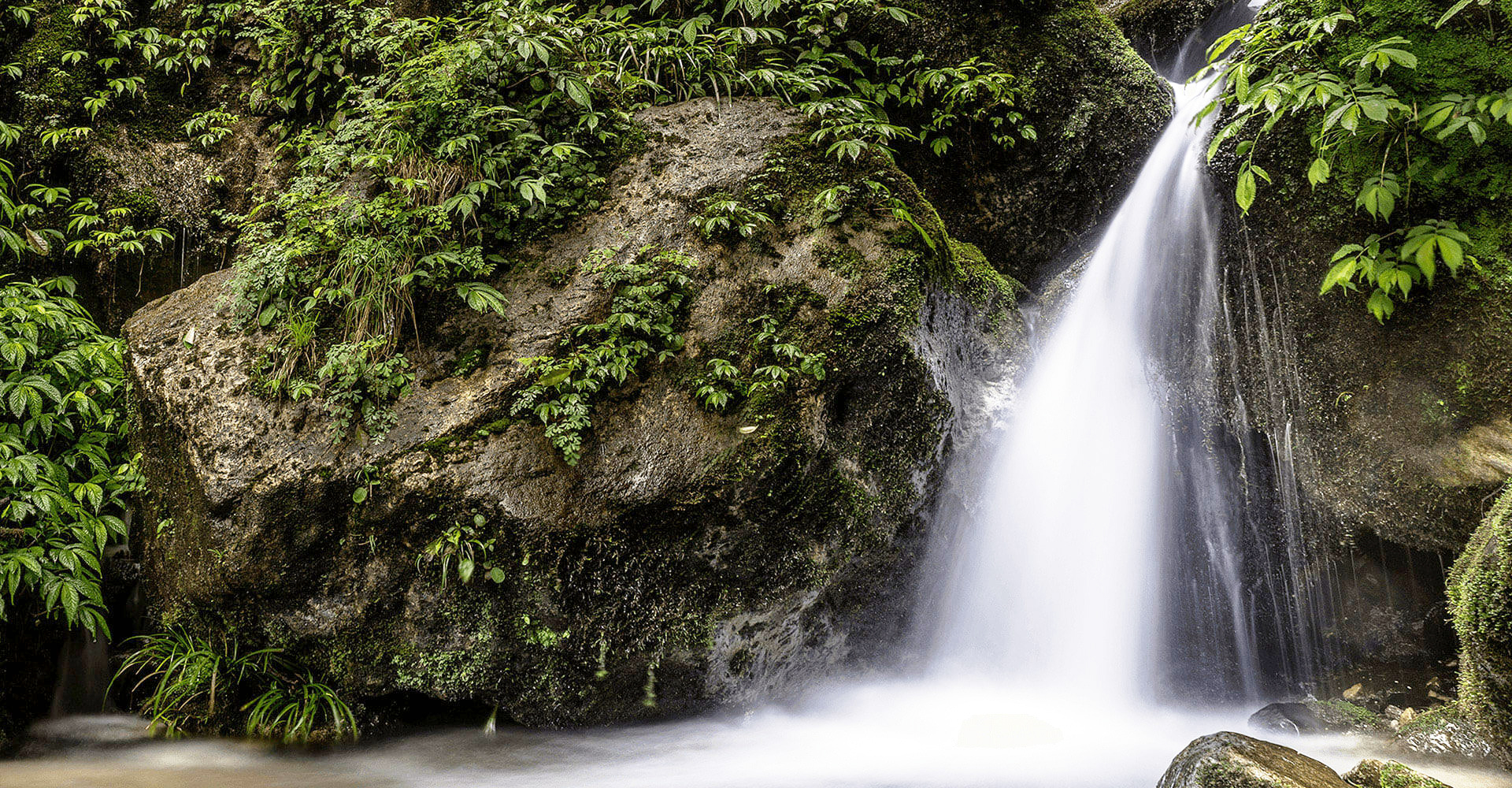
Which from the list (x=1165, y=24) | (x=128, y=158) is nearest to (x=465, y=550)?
(x=128, y=158)

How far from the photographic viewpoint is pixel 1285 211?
4.78m

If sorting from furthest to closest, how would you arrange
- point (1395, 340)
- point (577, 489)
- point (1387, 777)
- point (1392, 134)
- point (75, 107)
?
1. point (75, 107)
2. point (1395, 340)
3. point (1392, 134)
4. point (577, 489)
5. point (1387, 777)

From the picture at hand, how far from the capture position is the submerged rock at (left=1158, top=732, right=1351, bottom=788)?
2717 mm

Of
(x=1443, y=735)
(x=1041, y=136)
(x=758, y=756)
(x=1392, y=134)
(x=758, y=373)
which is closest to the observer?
(x=1443, y=735)

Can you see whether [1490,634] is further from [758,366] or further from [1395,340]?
[758,366]

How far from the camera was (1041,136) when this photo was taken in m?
5.97

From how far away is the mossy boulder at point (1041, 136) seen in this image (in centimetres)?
594

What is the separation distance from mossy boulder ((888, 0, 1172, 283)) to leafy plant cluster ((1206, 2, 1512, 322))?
1.45 meters

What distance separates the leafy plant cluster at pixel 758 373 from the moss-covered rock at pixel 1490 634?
336 centimetres

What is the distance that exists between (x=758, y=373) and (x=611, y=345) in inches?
32.9

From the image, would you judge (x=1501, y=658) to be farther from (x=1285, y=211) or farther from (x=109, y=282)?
(x=109, y=282)

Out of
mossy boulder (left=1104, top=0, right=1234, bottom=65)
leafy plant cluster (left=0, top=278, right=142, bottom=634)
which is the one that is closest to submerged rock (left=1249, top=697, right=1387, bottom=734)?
mossy boulder (left=1104, top=0, right=1234, bottom=65)

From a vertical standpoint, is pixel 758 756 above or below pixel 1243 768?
below

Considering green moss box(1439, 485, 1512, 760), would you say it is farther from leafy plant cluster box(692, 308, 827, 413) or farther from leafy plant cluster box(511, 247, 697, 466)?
leafy plant cluster box(511, 247, 697, 466)
